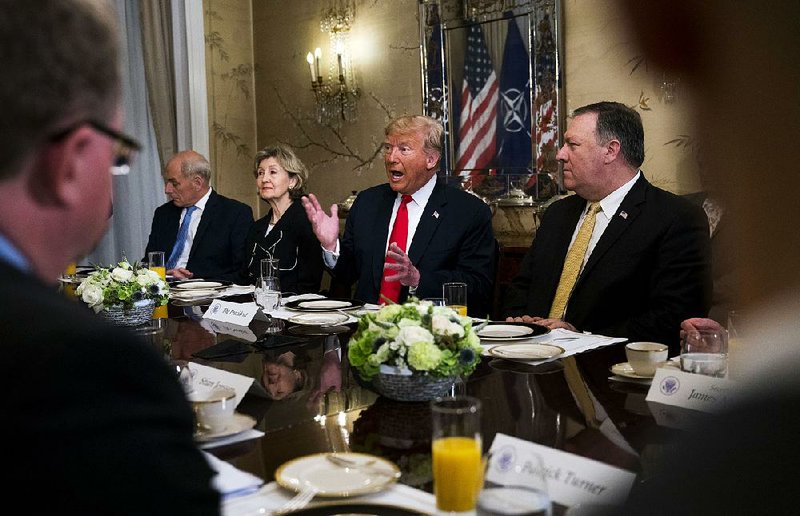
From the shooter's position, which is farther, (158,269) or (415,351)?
(158,269)

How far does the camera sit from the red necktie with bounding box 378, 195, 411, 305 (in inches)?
140

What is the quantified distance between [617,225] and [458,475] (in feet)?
6.57

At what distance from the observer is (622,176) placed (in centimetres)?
302

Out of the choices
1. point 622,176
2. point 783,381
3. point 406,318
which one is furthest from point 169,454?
point 622,176

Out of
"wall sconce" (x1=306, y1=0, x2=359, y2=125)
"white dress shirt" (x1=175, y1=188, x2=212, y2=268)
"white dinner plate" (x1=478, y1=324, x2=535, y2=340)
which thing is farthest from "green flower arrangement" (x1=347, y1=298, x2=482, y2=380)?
"wall sconce" (x1=306, y1=0, x2=359, y2=125)

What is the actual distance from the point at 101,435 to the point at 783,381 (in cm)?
52

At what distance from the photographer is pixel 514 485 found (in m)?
0.88

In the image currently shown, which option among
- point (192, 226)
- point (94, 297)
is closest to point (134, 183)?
point (192, 226)

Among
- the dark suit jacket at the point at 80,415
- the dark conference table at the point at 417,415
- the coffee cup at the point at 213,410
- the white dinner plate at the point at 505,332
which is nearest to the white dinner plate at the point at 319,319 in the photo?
the dark conference table at the point at 417,415

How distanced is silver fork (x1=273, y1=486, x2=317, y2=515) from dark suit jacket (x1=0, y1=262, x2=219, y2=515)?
1.36 feet

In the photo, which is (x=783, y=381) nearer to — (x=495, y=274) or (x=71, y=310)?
(x=71, y=310)

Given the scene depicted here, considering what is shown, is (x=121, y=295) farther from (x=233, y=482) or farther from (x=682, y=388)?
(x=682, y=388)

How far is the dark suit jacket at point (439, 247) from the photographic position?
348cm

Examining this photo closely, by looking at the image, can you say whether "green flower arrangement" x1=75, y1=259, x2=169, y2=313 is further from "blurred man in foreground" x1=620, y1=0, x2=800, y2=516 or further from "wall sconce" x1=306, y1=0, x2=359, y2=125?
"wall sconce" x1=306, y1=0, x2=359, y2=125
